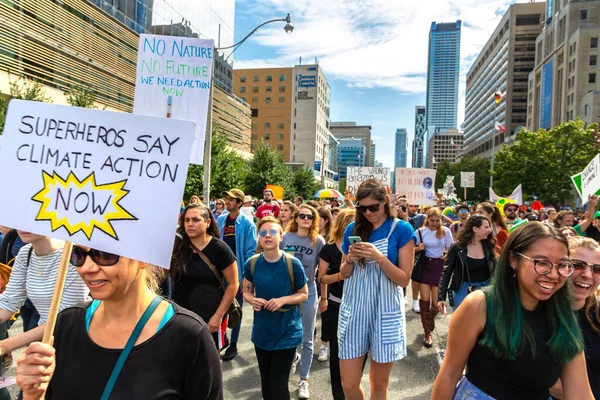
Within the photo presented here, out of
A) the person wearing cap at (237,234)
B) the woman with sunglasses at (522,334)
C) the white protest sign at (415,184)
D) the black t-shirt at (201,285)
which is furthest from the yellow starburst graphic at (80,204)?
the white protest sign at (415,184)

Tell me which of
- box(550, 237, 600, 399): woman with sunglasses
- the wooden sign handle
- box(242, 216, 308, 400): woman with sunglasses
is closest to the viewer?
the wooden sign handle

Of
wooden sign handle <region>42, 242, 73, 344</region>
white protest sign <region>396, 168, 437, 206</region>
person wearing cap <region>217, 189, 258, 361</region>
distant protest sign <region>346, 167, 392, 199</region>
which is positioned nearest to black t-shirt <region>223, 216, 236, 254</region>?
person wearing cap <region>217, 189, 258, 361</region>

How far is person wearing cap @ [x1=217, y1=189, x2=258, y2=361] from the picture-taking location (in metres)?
5.31

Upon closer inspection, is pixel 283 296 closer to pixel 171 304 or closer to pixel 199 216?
pixel 199 216

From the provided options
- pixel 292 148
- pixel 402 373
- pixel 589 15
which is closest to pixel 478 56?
pixel 589 15

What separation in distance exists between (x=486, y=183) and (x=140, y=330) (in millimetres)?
69013

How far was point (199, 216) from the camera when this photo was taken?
12.4 ft

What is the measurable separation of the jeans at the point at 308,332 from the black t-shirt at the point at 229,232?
1725 mm

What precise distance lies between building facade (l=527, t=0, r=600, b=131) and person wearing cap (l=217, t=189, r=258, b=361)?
60331 millimetres

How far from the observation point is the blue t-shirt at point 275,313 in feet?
11.7

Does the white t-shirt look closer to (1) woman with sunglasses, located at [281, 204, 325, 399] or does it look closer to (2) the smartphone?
(1) woman with sunglasses, located at [281, 204, 325, 399]

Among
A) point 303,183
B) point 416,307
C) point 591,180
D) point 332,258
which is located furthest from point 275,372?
point 303,183

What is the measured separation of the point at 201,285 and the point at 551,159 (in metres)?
39.4

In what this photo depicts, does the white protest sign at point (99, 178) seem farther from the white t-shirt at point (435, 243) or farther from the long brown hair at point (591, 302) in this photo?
the white t-shirt at point (435, 243)
